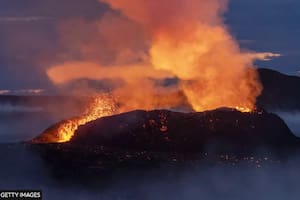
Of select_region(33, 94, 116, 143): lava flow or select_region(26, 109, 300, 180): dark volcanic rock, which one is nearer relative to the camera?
select_region(26, 109, 300, 180): dark volcanic rock

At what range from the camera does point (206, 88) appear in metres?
95.0

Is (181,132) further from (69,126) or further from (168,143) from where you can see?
(69,126)

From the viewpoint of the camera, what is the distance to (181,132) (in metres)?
76.6

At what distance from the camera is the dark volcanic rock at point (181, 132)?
247 feet

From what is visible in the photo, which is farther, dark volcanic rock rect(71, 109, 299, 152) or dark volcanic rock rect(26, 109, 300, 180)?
dark volcanic rock rect(71, 109, 299, 152)

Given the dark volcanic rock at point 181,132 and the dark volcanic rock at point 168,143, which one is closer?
the dark volcanic rock at point 168,143

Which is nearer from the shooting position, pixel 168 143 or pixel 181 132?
pixel 168 143

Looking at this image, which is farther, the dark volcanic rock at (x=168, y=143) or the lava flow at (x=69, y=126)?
the lava flow at (x=69, y=126)

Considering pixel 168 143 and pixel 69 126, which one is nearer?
pixel 168 143

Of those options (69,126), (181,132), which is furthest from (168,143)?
(69,126)

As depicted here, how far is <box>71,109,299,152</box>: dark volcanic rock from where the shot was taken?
247 ft

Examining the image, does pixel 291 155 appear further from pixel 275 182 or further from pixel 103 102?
pixel 103 102

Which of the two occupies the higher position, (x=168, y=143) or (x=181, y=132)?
(x=181, y=132)

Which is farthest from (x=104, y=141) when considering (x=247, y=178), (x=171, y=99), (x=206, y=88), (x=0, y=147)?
(x=171, y=99)
